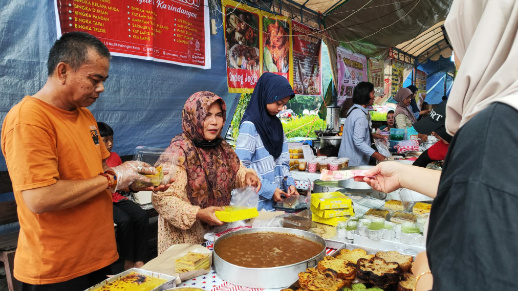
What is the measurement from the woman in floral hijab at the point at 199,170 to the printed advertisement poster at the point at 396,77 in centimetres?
829

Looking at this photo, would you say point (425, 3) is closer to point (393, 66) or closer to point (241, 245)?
point (393, 66)

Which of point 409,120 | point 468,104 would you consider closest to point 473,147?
point 468,104

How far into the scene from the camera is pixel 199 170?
2.05 m

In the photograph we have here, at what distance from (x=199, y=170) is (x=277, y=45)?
10.2ft

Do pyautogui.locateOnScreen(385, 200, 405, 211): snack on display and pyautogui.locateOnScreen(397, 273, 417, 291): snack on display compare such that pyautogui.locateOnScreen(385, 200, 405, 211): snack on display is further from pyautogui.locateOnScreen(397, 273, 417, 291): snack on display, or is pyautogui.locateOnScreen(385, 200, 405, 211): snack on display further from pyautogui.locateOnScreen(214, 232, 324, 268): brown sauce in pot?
pyautogui.locateOnScreen(397, 273, 417, 291): snack on display

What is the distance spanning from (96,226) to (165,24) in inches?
80.6

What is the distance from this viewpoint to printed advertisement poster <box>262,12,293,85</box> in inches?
173

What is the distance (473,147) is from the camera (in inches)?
21.3


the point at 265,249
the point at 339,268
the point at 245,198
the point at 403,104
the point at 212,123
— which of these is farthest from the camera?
the point at 403,104

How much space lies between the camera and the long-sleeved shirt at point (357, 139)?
432 centimetres

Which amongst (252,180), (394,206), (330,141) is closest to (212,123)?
(252,180)

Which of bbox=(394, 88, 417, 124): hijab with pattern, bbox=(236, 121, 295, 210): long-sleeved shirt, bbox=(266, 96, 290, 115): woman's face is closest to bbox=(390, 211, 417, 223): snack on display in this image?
bbox=(236, 121, 295, 210): long-sleeved shirt

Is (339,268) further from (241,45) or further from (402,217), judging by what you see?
(241,45)

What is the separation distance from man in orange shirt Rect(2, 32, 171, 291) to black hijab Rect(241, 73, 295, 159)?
1.41m
